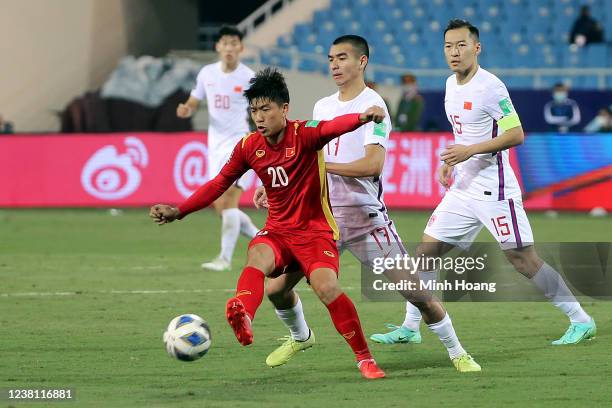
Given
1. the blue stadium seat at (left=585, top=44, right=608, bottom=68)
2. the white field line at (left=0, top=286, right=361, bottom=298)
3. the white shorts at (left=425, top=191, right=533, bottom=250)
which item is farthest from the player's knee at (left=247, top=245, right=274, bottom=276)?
the blue stadium seat at (left=585, top=44, right=608, bottom=68)

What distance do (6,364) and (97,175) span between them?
515 inches

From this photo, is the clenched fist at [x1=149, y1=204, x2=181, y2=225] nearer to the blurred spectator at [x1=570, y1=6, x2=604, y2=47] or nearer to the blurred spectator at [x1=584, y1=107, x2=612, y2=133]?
the blurred spectator at [x1=584, y1=107, x2=612, y2=133]

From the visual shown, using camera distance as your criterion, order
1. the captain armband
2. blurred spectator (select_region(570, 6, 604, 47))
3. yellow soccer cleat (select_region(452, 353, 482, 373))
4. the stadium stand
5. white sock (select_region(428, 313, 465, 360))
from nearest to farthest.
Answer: yellow soccer cleat (select_region(452, 353, 482, 373)) < white sock (select_region(428, 313, 465, 360)) < the captain armband < blurred spectator (select_region(570, 6, 604, 47)) < the stadium stand

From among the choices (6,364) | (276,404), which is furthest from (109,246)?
(276,404)

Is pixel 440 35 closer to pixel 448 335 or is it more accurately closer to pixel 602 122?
pixel 602 122

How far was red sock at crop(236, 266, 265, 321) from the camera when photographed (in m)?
7.29

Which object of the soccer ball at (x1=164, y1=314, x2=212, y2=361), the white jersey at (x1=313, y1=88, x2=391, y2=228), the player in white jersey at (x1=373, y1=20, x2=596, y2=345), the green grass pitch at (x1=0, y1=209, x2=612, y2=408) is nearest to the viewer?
the green grass pitch at (x1=0, y1=209, x2=612, y2=408)

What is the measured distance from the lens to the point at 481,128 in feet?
29.1

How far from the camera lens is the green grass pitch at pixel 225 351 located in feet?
23.1

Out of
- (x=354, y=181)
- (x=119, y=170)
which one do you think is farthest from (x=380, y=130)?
(x=119, y=170)

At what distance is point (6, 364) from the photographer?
7984mm

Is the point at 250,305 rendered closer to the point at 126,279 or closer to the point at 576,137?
the point at 126,279

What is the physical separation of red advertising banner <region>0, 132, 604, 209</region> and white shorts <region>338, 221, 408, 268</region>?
477 inches

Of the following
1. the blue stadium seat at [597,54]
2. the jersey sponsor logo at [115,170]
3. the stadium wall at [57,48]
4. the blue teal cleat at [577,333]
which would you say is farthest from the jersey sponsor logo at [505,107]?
the stadium wall at [57,48]
